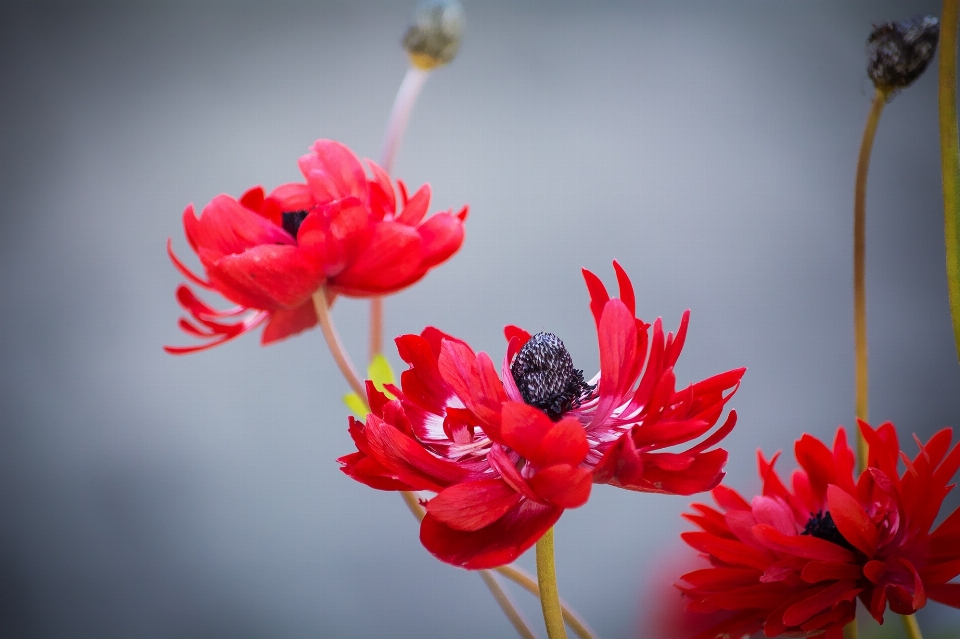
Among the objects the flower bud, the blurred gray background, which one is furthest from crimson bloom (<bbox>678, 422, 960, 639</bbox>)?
the blurred gray background

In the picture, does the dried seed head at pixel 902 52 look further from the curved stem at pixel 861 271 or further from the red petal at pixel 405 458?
the red petal at pixel 405 458

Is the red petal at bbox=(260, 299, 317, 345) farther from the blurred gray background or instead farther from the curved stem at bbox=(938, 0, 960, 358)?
the blurred gray background

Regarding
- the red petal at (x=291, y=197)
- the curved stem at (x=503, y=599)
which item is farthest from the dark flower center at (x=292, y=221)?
the curved stem at (x=503, y=599)

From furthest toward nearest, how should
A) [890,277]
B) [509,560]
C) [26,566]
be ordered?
[890,277] → [26,566] → [509,560]

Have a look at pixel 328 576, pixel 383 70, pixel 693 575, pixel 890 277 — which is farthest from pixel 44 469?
pixel 890 277

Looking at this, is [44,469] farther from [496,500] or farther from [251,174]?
[496,500]

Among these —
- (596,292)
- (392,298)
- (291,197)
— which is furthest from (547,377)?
(392,298)
